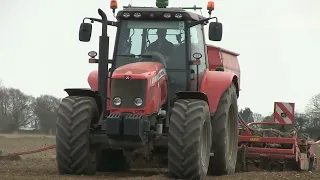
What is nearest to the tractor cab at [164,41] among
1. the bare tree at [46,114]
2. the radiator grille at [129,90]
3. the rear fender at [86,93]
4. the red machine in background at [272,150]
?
the rear fender at [86,93]

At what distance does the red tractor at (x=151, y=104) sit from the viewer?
10414 millimetres

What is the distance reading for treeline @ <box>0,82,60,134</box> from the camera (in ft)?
124

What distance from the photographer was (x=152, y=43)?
1186cm

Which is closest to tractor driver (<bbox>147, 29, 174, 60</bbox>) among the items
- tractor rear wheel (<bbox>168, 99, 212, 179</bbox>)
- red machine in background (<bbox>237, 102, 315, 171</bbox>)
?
tractor rear wheel (<bbox>168, 99, 212, 179</bbox>)

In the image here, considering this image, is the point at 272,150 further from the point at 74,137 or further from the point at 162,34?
the point at 74,137

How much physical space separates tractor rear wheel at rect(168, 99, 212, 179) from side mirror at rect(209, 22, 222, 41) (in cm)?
162

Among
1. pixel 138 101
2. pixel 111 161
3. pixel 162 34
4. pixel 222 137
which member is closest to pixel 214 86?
pixel 222 137

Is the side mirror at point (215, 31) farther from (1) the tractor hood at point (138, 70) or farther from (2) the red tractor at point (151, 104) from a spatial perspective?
(1) the tractor hood at point (138, 70)

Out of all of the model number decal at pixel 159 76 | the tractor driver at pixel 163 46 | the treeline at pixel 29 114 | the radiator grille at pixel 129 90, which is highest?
the tractor driver at pixel 163 46

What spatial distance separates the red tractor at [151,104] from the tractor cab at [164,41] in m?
0.02

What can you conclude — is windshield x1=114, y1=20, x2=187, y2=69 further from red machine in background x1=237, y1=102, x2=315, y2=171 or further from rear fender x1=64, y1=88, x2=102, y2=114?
red machine in background x1=237, y1=102, x2=315, y2=171

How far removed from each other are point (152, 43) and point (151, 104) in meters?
1.51

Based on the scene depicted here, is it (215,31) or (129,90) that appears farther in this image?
(215,31)

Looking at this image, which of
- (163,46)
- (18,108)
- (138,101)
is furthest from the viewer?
(18,108)
